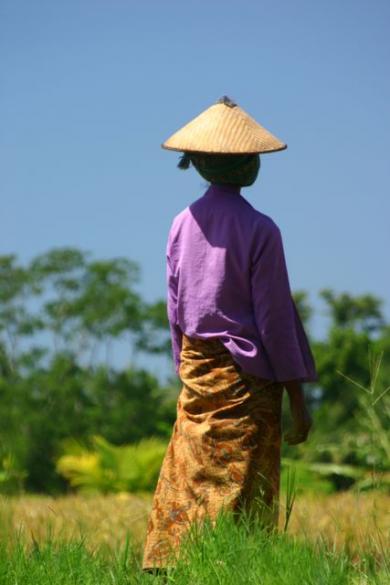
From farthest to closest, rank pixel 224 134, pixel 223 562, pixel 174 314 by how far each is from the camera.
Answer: pixel 174 314
pixel 224 134
pixel 223 562

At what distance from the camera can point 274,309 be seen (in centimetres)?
490

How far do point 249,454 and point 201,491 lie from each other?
26 cm

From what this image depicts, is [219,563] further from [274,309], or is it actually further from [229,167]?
[229,167]

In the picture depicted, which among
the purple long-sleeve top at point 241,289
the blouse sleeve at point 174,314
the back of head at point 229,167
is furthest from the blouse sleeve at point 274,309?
the blouse sleeve at point 174,314

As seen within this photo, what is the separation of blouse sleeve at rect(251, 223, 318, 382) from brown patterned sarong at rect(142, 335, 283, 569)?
0.12 m

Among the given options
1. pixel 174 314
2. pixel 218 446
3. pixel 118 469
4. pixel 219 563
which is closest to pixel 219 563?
pixel 219 563

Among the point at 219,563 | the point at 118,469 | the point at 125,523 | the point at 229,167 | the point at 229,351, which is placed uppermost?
the point at 229,167

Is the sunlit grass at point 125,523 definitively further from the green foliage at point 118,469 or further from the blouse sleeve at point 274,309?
→ the green foliage at point 118,469

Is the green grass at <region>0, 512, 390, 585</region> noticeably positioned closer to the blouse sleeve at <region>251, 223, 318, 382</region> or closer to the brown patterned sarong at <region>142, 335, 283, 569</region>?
the brown patterned sarong at <region>142, 335, 283, 569</region>

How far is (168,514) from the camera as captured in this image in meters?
5.11

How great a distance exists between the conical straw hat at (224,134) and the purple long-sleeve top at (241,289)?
20cm

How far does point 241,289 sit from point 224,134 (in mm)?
661

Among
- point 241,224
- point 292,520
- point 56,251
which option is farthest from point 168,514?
point 56,251

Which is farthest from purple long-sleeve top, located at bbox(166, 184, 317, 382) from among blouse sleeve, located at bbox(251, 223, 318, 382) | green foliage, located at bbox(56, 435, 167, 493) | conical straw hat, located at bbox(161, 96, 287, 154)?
green foliage, located at bbox(56, 435, 167, 493)
